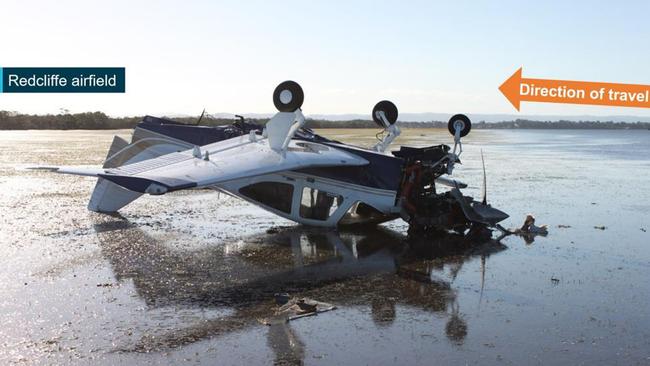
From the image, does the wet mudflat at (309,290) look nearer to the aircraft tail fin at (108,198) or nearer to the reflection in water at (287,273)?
the reflection in water at (287,273)

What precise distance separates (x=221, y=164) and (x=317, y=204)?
113 inches

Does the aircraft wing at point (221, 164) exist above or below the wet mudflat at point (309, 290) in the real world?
above

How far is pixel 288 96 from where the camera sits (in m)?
13.2

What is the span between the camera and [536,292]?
32.8ft

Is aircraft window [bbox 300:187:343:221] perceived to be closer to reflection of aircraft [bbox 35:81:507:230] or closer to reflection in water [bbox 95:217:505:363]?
reflection of aircraft [bbox 35:81:507:230]

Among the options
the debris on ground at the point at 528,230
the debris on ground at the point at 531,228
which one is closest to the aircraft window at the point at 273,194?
the debris on ground at the point at 528,230

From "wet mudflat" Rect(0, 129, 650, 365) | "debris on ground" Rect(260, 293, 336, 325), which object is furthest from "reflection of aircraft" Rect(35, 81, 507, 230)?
"debris on ground" Rect(260, 293, 336, 325)

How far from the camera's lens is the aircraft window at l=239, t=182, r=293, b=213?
1452 cm

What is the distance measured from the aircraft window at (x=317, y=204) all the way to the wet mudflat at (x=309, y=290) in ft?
1.73

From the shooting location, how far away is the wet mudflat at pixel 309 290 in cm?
743

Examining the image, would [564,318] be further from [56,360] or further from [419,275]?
[56,360]

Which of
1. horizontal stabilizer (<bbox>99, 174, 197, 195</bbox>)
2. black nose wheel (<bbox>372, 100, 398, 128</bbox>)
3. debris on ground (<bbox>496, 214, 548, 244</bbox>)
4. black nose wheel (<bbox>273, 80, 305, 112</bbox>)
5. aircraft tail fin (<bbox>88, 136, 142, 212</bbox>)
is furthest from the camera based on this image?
black nose wheel (<bbox>372, 100, 398, 128</bbox>)

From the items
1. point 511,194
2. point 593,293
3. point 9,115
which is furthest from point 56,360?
point 9,115

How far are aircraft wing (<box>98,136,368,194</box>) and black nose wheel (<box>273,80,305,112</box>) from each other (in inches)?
41.1
